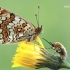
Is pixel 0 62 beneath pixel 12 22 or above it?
beneath

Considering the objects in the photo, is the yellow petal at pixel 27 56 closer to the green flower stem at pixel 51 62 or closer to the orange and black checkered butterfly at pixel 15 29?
the green flower stem at pixel 51 62

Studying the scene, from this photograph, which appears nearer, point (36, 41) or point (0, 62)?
point (36, 41)

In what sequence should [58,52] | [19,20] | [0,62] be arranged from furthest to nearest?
[0,62]
[19,20]
[58,52]

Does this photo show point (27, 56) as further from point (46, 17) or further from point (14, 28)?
point (46, 17)

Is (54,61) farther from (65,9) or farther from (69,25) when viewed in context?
(65,9)

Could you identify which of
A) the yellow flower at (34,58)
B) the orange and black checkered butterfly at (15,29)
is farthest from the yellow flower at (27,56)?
the orange and black checkered butterfly at (15,29)

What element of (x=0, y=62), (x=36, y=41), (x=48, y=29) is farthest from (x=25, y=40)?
(x=48, y=29)

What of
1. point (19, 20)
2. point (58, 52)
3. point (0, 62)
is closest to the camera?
point (58, 52)
